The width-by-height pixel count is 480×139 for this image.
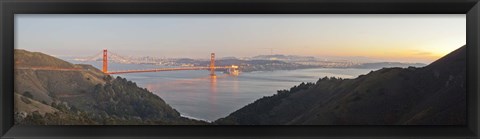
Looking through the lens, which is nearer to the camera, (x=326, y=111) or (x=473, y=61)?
(x=473, y=61)

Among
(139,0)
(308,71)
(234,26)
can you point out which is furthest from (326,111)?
(139,0)

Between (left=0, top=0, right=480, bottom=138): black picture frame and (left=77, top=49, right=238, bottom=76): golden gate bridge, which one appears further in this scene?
(left=77, top=49, right=238, bottom=76): golden gate bridge

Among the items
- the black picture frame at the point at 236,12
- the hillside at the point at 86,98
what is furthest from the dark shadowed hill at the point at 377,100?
the hillside at the point at 86,98

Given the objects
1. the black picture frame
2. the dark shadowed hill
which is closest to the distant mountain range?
the dark shadowed hill

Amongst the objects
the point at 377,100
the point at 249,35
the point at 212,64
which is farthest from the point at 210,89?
the point at 377,100

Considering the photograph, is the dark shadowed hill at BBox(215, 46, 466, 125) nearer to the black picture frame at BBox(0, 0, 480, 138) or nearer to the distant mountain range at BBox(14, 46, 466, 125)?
the distant mountain range at BBox(14, 46, 466, 125)

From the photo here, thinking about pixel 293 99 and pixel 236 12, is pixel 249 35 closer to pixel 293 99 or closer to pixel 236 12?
pixel 236 12

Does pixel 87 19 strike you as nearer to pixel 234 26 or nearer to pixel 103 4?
pixel 103 4
